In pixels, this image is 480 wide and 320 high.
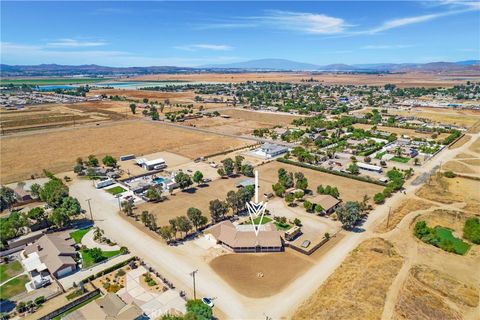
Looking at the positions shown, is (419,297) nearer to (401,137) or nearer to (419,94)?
(401,137)

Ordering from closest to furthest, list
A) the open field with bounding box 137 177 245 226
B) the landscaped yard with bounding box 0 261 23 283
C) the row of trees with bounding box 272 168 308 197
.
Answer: the landscaped yard with bounding box 0 261 23 283, the open field with bounding box 137 177 245 226, the row of trees with bounding box 272 168 308 197

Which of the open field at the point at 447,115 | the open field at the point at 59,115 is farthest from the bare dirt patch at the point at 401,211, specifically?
the open field at the point at 59,115

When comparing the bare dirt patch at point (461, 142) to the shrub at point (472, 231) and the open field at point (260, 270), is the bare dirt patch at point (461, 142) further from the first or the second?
the open field at point (260, 270)

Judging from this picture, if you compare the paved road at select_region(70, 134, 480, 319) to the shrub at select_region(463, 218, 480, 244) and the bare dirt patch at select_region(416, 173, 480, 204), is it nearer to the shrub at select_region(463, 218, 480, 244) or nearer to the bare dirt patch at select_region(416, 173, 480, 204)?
the bare dirt patch at select_region(416, 173, 480, 204)

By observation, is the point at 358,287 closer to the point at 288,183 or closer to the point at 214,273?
the point at 214,273

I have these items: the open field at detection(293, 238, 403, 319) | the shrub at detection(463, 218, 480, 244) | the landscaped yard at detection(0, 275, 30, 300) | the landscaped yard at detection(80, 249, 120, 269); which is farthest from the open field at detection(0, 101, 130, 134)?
the shrub at detection(463, 218, 480, 244)

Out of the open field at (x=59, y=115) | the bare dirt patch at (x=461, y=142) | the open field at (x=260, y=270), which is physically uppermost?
the open field at (x=59, y=115)
